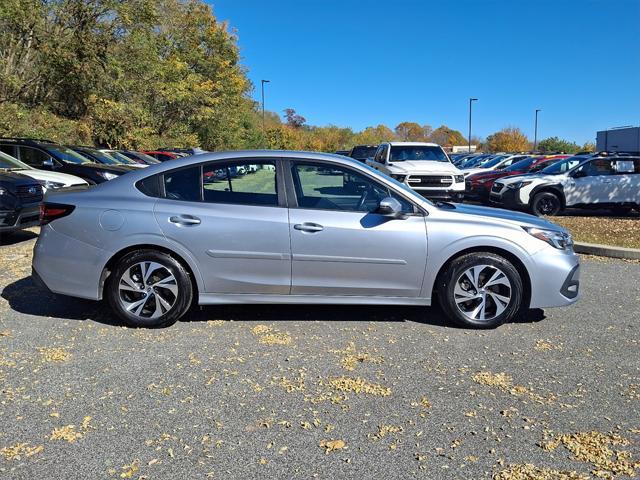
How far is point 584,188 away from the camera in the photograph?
1306cm

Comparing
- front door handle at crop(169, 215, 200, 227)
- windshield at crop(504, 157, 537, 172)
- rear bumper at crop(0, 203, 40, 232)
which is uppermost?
windshield at crop(504, 157, 537, 172)

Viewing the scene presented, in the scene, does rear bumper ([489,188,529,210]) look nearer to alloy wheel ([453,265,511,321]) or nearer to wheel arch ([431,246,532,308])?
wheel arch ([431,246,532,308])

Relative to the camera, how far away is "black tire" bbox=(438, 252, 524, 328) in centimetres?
487

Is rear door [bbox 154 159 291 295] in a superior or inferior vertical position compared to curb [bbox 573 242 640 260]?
superior

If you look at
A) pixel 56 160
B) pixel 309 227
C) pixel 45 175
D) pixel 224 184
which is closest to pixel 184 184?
pixel 224 184

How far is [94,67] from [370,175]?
2507 centimetres

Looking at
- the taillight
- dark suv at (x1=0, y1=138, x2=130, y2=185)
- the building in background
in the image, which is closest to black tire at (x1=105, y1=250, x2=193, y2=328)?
the taillight

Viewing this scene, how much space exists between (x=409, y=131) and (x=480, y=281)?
403 feet

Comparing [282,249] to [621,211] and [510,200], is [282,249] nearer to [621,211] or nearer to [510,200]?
[510,200]

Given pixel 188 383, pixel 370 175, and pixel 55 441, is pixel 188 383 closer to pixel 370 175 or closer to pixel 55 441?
pixel 55 441

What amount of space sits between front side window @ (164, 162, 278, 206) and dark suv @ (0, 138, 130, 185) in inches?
311

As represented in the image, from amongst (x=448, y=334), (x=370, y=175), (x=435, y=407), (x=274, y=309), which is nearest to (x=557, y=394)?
(x=435, y=407)

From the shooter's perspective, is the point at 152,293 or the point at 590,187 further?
the point at 590,187

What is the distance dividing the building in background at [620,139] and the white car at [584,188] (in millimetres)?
27263
